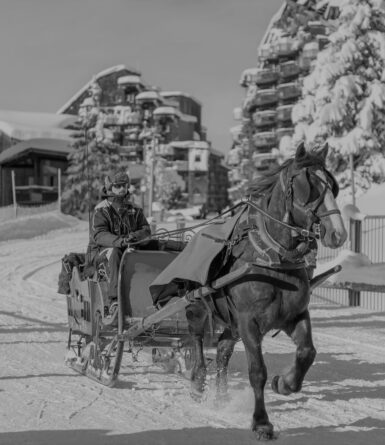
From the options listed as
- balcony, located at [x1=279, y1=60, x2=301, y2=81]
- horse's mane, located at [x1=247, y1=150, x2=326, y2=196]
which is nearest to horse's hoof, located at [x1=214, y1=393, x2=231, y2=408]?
horse's mane, located at [x1=247, y1=150, x2=326, y2=196]

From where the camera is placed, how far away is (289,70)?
211 ft

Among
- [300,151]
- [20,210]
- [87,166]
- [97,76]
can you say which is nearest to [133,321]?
[300,151]

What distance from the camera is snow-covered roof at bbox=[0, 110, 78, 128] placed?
66.6 meters

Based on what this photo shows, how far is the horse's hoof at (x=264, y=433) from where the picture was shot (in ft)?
17.7

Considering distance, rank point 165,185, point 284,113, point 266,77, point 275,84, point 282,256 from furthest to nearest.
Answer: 1. point 275,84
2. point 165,185
3. point 266,77
4. point 284,113
5. point 282,256

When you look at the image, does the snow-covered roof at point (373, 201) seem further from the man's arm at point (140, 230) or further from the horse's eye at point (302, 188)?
the horse's eye at point (302, 188)

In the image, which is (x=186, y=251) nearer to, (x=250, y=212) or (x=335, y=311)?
(x=250, y=212)

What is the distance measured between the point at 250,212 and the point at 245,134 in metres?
74.7

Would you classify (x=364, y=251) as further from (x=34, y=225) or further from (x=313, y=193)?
(x=34, y=225)

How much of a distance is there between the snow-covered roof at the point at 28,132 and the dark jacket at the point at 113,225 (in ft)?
172

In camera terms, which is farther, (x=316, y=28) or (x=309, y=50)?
(x=316, y=28)

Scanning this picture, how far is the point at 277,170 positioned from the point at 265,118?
66595 mm

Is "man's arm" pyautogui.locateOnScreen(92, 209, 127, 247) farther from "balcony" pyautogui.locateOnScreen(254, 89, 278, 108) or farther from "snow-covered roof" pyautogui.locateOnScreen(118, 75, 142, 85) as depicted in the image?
"snow-covered roof" pyautogui.locateOnScreen(118, 75, 142, 85)

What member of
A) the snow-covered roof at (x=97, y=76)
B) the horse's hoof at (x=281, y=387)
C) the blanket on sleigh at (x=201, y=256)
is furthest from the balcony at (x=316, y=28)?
the horse's hoof at (x=281, y=387)
